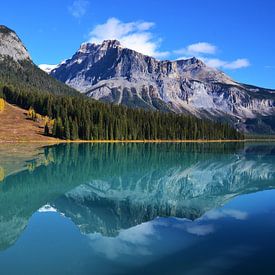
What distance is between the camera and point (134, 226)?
78.5 ft

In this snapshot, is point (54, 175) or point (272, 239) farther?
point (54, 175)

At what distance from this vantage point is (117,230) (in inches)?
904

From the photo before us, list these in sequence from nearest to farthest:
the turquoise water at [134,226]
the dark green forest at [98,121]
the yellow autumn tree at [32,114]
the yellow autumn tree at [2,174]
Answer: the turquoise water at [134,226] → the yellow autumn tree at [2,174] → the dark green forest at [98,121] → the yellow autumn tree at [32,114]

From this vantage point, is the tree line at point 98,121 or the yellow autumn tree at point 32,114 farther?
the yellow autumn tree at point 32,114

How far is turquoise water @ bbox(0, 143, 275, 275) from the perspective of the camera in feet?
55.6

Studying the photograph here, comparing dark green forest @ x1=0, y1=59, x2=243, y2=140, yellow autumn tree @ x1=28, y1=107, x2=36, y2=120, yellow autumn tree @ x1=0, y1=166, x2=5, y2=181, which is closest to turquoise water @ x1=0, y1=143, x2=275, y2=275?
yellow autumn tree @ x1=0, y1=166, x2=5, y2=181

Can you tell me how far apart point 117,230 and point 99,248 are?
3.84 m

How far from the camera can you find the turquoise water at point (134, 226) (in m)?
16.9

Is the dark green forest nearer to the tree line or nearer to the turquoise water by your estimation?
the tree line

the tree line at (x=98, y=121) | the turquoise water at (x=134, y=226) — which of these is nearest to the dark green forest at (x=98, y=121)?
the tree line at (x=98, y=121)

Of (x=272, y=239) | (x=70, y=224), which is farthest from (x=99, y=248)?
(x=272, y=239)

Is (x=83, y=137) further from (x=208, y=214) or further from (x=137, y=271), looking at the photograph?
(x=137, y=271)

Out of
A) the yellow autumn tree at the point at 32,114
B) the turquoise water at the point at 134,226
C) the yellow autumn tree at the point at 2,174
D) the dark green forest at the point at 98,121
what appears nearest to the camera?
the turquoise water at the point at 134,226

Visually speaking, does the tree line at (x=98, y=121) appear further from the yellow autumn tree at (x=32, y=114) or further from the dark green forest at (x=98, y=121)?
the yellow autumn tree at (x=32, y=114)
